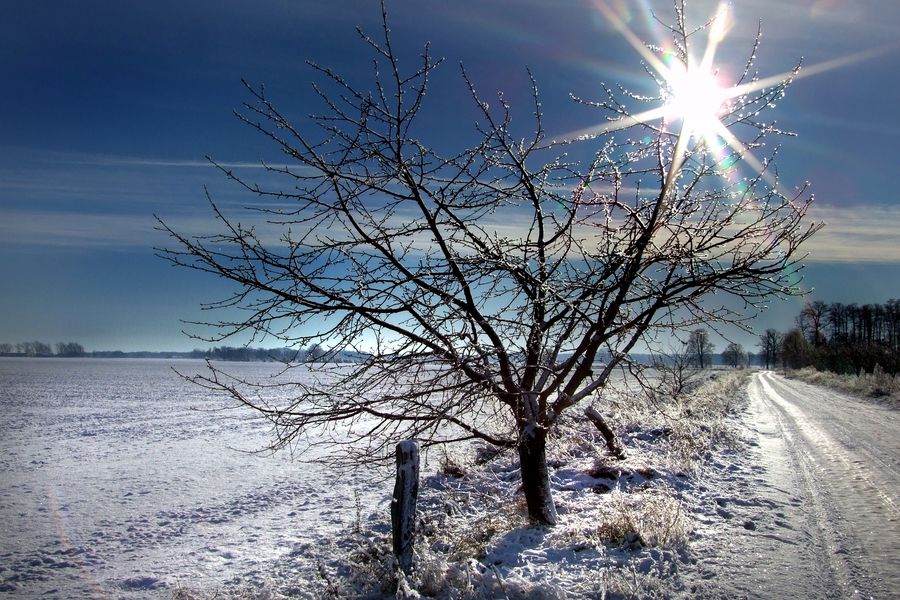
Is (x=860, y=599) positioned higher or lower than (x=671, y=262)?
lower

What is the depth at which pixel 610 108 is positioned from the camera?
17.0 feet

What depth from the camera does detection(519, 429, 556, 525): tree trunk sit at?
6.12 metres

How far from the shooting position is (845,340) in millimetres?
78312

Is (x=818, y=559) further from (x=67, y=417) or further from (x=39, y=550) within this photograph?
(x=67, y=417)

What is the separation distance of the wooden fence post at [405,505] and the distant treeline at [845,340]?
5690 cm

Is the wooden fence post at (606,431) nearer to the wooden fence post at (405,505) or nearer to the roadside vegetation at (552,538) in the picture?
the roadside vegetation at (552,538)

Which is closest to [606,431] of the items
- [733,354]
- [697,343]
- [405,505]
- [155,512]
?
[697,343]

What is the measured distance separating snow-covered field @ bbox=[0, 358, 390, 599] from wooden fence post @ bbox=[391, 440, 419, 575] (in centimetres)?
124

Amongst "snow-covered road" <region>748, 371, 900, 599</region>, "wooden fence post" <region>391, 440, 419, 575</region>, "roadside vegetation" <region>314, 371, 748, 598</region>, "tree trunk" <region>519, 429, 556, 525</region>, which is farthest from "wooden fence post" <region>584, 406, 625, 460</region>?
"wooden fence post" <region>391, 440, 419, 575</region>

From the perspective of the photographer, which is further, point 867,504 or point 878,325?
point 878,325

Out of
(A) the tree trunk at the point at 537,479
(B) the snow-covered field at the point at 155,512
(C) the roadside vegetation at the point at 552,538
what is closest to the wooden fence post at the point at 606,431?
(C) the roadside vegetation at the point at 552,538

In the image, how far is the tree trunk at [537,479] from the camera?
6125 millimetres

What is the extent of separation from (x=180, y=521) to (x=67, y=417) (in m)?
17.4

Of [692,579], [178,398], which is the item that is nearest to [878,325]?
[178,398]
